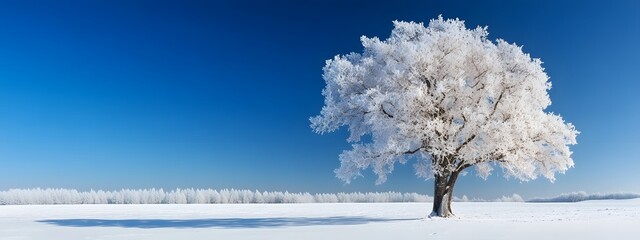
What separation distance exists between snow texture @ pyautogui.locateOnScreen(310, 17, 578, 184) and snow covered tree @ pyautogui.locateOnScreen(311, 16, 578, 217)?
6 centimetres

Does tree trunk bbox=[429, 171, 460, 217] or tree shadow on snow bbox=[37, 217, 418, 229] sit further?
tree trunk bbox=[429, 171, 460, 217]

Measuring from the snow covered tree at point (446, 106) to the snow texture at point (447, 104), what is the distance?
0.06m

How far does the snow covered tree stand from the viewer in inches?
1216

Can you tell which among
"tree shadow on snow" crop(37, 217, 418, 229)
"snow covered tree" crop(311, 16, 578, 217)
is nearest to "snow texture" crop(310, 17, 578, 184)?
"snow covered tree" crop(311, 16, 578, 217)

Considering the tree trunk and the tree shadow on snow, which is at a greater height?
the tree trunk

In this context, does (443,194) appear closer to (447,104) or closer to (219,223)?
(447,104)

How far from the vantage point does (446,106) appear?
1271 inches

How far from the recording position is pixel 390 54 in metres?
33.5

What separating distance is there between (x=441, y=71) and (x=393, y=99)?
12.7 ft

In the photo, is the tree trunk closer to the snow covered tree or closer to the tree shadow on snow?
the snow covered tree

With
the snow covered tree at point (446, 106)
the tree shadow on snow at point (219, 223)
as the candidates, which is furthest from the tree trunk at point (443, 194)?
the tree shadow on snow at point (219, 223)

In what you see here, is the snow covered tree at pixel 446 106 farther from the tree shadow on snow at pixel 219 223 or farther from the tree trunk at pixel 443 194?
the tree shadow on snow at pixel 219 223

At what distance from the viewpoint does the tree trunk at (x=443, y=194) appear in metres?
33.5

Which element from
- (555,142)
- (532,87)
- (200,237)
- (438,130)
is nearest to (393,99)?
(438,130)
